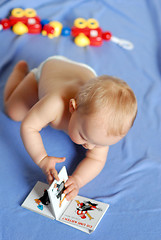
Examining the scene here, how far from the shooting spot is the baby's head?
89cm

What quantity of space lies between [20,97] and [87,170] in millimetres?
467

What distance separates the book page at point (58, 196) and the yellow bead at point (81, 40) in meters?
1.02

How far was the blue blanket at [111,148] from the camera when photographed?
3.27ft

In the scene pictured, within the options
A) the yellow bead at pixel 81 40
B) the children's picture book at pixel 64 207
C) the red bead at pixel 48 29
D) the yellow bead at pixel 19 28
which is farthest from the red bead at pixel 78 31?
the children's picture book at pixel 64 207

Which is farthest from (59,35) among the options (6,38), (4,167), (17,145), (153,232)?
(153,232)

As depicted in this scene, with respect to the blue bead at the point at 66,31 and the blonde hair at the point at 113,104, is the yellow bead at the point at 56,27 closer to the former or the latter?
the blue bead at the point at 66,31

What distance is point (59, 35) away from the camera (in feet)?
6.23

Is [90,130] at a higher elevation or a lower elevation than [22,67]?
→ lower

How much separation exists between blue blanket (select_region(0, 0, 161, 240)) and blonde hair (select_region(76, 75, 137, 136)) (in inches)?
12.1

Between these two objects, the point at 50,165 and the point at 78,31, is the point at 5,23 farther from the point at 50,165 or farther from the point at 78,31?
the point at 50,165

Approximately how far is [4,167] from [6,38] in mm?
922

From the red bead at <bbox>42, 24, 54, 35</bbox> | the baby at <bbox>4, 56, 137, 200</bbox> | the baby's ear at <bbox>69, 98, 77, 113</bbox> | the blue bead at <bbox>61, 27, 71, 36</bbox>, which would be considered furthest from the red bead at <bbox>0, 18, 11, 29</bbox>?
the baby's ear at <bbox>69, 98, 77, 113</bbox>

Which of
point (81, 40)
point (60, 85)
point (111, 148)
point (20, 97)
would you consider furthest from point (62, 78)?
point (81, 40)

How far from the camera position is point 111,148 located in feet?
4.17
